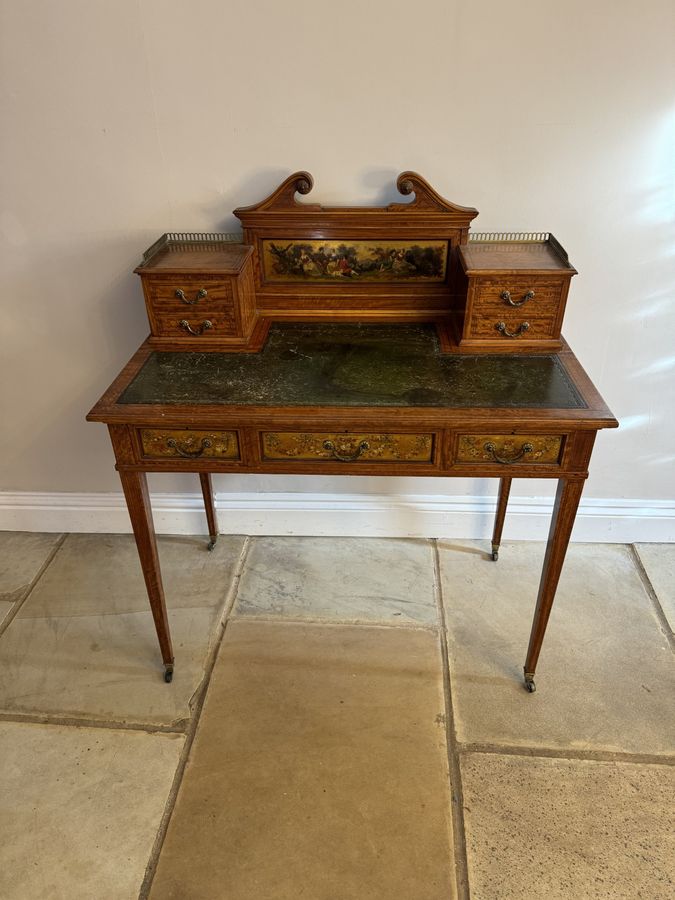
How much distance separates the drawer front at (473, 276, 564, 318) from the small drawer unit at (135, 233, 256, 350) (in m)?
0.62

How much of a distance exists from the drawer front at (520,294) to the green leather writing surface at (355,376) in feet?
0.41

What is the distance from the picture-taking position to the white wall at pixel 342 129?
5.71ft

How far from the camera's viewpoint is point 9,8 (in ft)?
5.79

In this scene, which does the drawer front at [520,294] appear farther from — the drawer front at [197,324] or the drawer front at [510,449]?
the drawer front at [197,324]

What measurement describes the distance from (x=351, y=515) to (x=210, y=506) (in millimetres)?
531

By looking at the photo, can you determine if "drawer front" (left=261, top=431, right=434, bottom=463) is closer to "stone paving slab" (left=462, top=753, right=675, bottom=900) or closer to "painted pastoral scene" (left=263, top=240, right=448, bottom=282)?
"painted pastoral scene" (left=263, top=240, right=448, bottom=282)

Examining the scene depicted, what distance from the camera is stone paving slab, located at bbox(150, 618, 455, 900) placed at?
5.09 feet

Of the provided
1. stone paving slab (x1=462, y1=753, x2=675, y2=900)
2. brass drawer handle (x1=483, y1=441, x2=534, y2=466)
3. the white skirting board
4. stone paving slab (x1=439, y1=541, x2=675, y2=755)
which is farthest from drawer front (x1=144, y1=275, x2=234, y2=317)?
stone paving slab (x1=462, y1=753, x2=675, y2=900)

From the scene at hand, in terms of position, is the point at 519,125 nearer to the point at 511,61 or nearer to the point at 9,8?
the point at 511,61

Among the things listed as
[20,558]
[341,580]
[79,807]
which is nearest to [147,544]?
[79,807]

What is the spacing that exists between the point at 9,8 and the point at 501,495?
2.07 metres

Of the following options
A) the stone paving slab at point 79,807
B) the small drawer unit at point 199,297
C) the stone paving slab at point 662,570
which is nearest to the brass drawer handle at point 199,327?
the small drawer unit at point 199,297

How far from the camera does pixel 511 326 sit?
174 cm

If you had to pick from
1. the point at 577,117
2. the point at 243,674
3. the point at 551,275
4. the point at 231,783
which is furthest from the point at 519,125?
the point at 231,783
